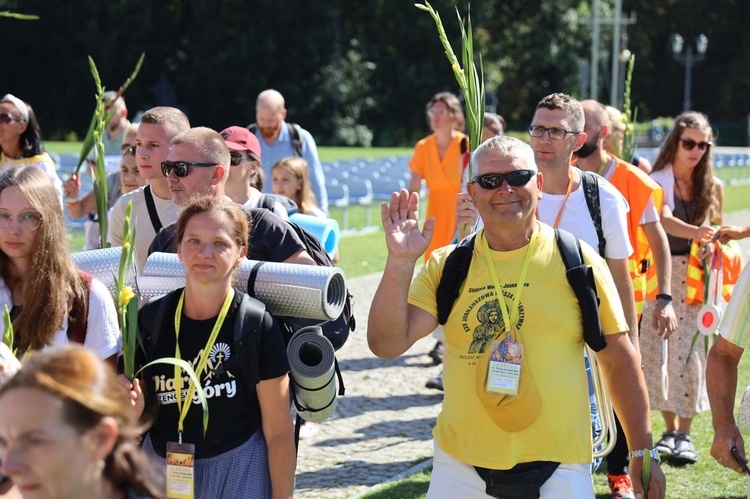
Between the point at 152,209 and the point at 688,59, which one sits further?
the point at 688,59

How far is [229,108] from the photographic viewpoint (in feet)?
182

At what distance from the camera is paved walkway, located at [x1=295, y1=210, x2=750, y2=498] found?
6.33 meters

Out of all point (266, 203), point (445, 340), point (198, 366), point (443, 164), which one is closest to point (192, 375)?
point (198, 366)

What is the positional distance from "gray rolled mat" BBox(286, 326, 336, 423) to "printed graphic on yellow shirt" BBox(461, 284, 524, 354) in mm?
507

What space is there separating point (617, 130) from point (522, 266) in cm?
347

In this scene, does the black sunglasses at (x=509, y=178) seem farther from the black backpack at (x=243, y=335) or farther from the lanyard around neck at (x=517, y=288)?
the black backpack at (x=243, y=335)

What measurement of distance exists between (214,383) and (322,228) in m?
1.77

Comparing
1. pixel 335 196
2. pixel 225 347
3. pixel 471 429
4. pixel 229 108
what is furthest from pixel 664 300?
pixel 229 108

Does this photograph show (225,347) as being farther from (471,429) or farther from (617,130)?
(617,130)

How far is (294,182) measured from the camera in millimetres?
8133

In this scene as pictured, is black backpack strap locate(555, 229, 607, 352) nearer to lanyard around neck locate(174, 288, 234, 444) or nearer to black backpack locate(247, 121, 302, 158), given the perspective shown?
lanyard around neck locate(174, 288, 234, 444)

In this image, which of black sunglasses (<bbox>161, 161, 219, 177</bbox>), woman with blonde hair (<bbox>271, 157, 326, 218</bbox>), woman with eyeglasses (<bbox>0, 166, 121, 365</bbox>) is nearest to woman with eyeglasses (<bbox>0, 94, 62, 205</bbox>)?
woman with blonde hair (<bbox>271, 157, 326, 218</bbox>)

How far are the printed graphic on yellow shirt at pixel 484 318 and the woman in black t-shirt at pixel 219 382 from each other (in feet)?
2.15

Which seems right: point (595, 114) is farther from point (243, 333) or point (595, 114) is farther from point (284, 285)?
point (243, 333)
